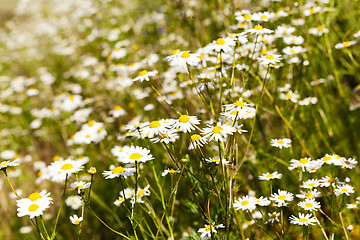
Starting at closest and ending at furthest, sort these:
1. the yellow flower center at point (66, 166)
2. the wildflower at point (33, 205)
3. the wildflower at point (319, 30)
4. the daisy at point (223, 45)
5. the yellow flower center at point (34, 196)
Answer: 1. the wildflower at point (33, 205)
2. the yellow flower center at point (34, 196)
3. the yellow flower center at point (66, 166)
4. the daisy at point (223, 45)
5. the wildflower at point (319, 30)

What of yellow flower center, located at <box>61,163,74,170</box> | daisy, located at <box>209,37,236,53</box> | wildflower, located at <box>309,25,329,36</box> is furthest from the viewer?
wildflower, located at <box>309,25,329,36</box>

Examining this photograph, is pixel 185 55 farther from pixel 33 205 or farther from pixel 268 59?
pixel 33 205

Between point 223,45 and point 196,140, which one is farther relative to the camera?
point 223,45

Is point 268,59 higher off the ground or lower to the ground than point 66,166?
higher

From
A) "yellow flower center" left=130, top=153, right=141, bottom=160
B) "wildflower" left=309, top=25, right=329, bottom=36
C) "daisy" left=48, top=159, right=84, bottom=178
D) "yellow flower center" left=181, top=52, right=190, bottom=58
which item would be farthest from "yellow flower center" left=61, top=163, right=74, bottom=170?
"wildflower" left=309, top=25, right=329, bottom=36

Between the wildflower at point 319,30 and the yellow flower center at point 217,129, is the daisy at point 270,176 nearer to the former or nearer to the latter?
the yellow flower center at point 217,129

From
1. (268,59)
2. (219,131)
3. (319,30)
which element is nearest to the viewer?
(219,131)

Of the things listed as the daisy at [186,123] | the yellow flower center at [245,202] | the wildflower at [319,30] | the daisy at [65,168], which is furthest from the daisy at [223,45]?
the wildflower at [319,30]

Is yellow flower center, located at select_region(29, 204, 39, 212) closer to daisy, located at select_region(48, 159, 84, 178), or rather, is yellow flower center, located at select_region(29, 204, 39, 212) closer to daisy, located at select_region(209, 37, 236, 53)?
daisy, located at select_region(48, 159, 84, 178)

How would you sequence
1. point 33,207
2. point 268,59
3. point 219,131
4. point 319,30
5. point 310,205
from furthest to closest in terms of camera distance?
point 319,30, point 268,59, point 310,205, point 219,131, point 33,207

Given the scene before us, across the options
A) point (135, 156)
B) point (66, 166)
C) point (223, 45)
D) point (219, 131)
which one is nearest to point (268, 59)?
point (223, 45)

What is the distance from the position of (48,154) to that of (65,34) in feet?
9.33

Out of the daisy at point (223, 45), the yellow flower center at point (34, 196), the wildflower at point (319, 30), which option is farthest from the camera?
the wildflower at point (319, 30)

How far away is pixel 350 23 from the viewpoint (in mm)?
3617
